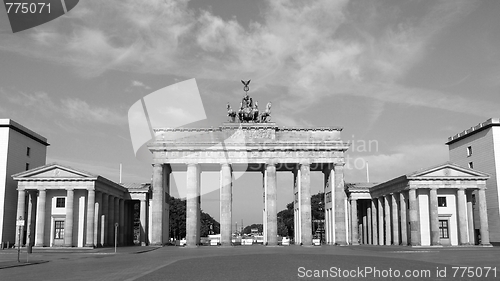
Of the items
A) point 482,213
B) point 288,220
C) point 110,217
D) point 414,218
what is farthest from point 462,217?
point 288,220

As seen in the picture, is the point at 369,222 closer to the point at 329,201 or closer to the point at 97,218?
the point at 329,201

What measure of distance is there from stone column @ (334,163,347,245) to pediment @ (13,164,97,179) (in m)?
35.5

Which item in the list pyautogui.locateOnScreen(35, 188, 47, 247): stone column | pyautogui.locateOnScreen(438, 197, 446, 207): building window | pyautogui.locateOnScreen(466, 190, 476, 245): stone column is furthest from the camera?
pyautogui.locateOnScreen(438, 197, 446, 207): building window

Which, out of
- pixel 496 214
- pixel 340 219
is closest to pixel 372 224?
pixel 340 219

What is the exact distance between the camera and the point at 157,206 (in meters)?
76.6

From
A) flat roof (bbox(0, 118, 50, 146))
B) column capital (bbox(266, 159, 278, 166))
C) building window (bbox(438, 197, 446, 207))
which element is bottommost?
building window (bbox(438, 197, 446, 207))

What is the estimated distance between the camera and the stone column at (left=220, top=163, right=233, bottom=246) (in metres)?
76.5

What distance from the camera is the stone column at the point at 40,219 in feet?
211

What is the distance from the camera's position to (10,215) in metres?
67.2

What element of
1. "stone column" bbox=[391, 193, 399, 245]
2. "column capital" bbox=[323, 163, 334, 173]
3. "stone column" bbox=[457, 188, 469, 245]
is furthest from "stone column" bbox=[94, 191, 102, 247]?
"stone column" bbox=[457, 188, 469, 245]

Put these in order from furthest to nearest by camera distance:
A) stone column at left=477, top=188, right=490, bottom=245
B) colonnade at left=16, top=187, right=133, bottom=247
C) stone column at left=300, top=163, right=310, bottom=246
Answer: stone column at left=300, top=163, right=310, bottom=246 → stone column at left=477, top=188, right=490, bottom=245 → colonnade at left=16, top=187, right=133, bottom=247

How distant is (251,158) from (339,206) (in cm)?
1512

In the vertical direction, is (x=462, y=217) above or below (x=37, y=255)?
above

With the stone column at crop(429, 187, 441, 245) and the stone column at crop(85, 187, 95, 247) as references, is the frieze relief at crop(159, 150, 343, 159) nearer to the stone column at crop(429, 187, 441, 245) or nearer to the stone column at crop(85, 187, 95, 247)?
the stone column at crop(85, 187, 95, 247)
